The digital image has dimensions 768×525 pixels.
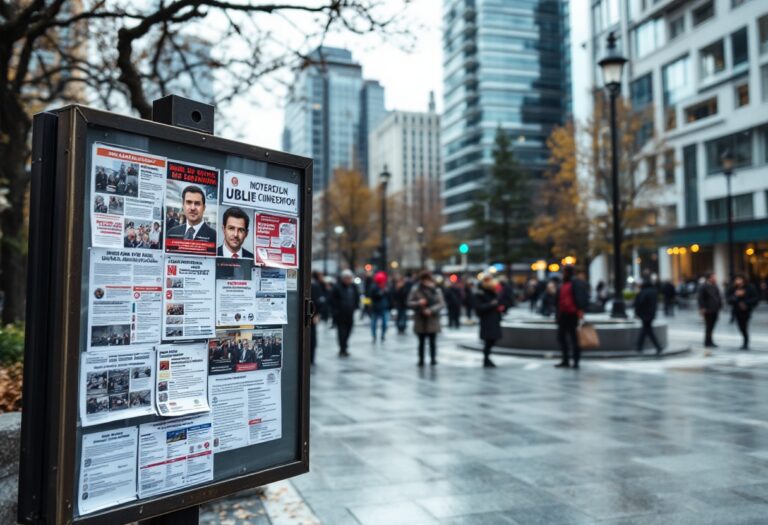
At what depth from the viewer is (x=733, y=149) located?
136 feet

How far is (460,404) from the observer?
890cm

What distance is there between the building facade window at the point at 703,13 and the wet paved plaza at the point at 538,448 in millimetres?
40547

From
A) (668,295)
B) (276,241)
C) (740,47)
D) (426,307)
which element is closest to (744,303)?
(426,307)

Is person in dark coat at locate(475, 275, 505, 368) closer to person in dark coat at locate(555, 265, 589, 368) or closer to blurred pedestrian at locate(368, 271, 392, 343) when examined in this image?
person in dark coat at locate(555, 265, 589, 368)

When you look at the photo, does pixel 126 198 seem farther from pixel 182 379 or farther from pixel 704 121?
pixel 704 121

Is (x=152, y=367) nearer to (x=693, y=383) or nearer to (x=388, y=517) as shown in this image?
(x=388, y=517)

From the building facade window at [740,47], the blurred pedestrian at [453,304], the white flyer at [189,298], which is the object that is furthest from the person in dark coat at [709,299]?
the building facade window at [740,47]

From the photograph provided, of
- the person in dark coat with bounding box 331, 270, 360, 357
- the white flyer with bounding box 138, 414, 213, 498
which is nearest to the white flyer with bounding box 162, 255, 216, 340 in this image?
the white flyer with bounding box 138, 414, 213, 498

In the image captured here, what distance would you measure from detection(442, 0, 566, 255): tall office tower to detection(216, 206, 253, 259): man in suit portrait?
312 ft

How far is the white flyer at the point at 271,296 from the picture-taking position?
2770 mm

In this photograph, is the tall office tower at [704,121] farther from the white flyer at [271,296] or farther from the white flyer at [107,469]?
the white flyer at [107,469]

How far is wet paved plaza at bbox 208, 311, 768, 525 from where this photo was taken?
15.1ft

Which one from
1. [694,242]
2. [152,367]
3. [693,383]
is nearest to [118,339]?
[152,367]

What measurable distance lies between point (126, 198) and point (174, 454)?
100 cm
